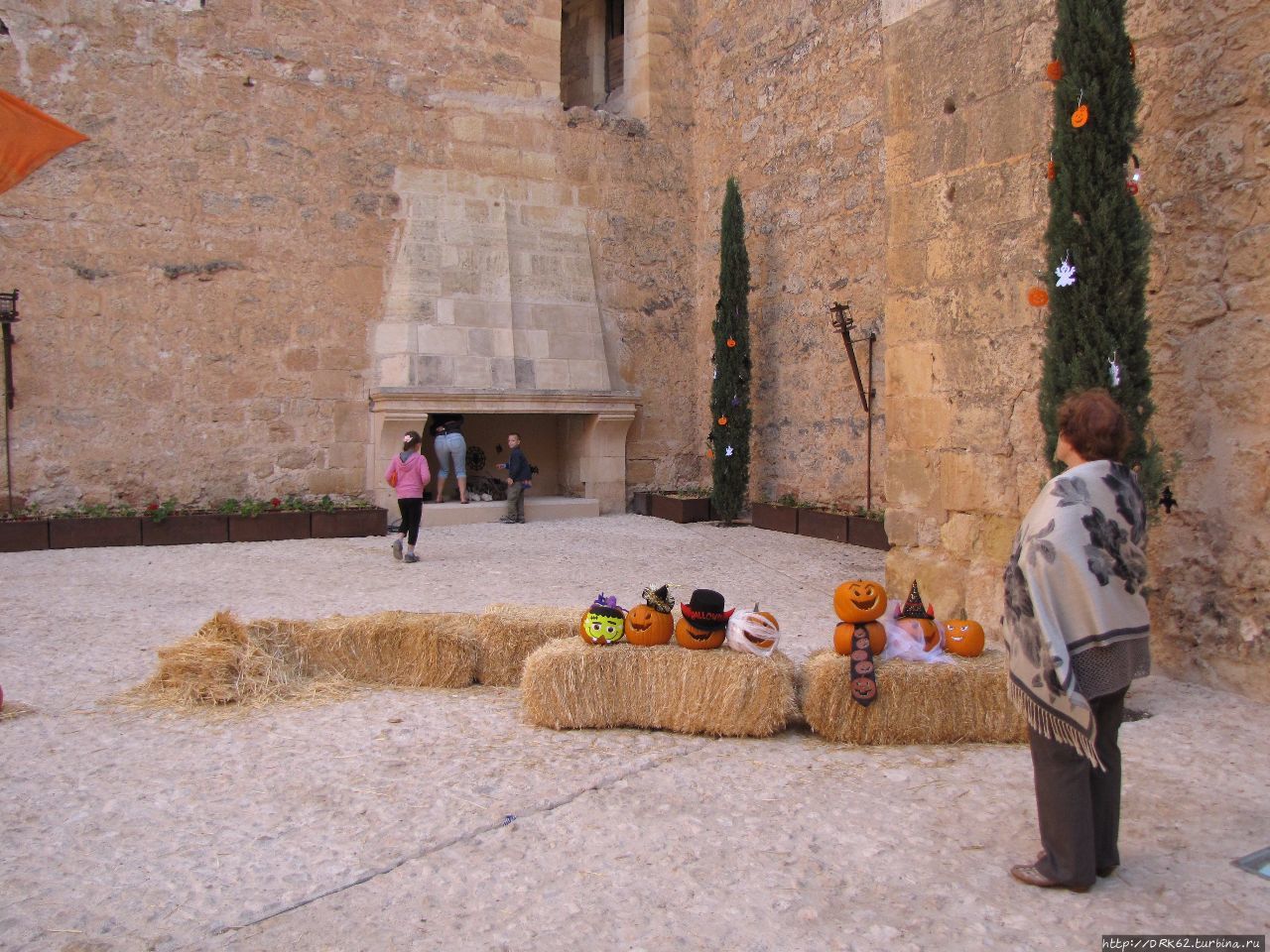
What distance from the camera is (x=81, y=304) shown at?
319 inches

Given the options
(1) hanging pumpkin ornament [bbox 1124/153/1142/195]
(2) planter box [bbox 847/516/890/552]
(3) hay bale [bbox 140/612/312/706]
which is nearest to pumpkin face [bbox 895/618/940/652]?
(1) hanging pumpkin ornament [bbox 1124/153/1142/195]

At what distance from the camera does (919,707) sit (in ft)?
10.6

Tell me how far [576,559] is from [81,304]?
15.6ft

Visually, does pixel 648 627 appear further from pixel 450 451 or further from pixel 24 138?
pixel 450 451

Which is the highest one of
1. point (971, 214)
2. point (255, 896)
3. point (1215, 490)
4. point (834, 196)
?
point (834, 196)

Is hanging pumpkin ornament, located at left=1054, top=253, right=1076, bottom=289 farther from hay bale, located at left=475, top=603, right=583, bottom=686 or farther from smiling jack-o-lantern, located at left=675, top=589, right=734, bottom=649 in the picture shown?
hay bale, located at left=475, top=603, right=583, bottom=686

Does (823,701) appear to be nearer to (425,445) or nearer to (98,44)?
(425,445)

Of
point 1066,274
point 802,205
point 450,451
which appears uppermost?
point 802,205

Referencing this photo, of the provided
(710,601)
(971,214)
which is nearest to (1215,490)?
(971,214)

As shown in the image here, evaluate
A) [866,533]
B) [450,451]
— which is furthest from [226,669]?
[450,451]

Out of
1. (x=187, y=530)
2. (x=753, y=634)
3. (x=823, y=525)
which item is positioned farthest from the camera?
(x=823, y=525)

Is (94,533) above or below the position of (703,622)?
below

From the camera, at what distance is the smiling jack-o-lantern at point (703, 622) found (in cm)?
340

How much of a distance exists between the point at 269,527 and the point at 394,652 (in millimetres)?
4769
